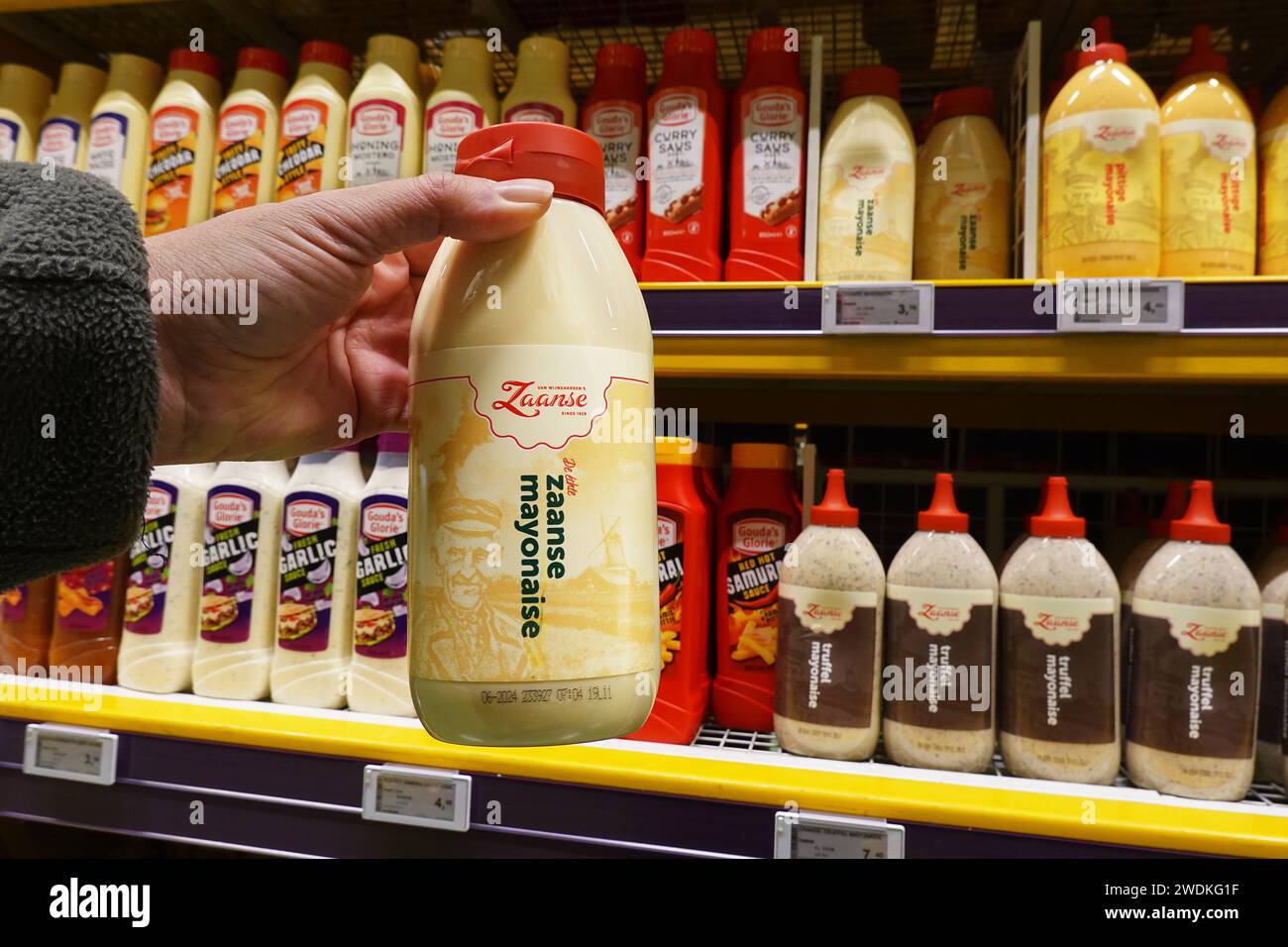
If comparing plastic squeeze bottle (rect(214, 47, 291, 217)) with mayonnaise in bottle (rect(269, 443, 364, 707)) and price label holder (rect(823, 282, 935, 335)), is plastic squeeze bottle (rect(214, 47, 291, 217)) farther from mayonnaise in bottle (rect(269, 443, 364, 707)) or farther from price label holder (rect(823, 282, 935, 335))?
price label holder (rect(823, 282, 935, 335))

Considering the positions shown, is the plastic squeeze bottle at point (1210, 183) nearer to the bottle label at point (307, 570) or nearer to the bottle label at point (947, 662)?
the bottle label at point (947, 662)

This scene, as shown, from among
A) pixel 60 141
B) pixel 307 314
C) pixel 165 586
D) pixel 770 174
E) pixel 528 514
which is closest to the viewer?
pixel 528 514

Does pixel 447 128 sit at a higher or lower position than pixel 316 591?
higher

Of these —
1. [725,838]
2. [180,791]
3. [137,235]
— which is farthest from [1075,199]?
[180,791]

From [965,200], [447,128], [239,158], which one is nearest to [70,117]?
[239,158]

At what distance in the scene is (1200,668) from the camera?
37.5 inches

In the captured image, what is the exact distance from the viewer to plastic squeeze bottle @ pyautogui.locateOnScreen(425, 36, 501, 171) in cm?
119

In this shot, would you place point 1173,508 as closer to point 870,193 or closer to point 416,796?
point 870,193

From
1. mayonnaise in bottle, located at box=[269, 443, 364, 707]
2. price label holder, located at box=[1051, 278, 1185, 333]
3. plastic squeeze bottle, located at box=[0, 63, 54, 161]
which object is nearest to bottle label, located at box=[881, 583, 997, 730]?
price label holder, located at box=[1051, 278, 1185, 333]

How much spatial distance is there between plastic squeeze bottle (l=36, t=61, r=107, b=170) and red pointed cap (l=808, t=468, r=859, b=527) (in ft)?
4.24

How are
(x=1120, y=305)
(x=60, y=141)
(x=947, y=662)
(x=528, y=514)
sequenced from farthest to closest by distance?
(x=60, y=141) → (x=947, y=662) → (x=1120, y=305) → (x=528, y=514)

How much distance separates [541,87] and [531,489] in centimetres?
83

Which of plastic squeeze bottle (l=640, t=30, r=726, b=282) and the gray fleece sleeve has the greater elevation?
plastic squeeze bottle (l=640, t=30, r=726, b=282)

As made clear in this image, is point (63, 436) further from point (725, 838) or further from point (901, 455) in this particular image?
point (901, 455)
